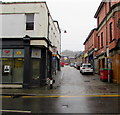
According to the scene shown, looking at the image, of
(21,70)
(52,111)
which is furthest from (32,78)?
(52,111)

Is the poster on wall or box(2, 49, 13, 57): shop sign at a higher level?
box(2, 49, 13, 57): shop sign

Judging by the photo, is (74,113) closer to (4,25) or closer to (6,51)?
(6,51)

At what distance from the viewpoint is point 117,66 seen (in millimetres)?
13859

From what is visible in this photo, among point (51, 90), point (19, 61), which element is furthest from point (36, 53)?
point (51, 90)

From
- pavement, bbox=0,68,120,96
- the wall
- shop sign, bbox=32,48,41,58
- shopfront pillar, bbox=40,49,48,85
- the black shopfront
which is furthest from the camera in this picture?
shopfront pillar, bbox=40,49,48,85

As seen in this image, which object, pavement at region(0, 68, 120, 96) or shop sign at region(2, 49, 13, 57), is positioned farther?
shop sign at region(2, 49, 13, 57)

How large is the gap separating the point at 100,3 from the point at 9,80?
16243 millimetres

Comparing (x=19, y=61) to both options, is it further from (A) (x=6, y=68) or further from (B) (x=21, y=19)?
(B) (x=21, y=19)

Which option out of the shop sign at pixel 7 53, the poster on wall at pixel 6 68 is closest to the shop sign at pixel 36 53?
the shop sign at pixel 7 53

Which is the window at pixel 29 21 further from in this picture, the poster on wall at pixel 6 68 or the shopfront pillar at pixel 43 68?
the poster on wall at pixel 6 68

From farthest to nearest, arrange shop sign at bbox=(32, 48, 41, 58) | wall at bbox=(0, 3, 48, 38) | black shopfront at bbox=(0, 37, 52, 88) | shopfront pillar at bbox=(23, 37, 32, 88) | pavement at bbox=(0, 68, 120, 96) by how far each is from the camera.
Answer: shop sign at bbox=(32, 48, 41, 58) < wall at bbox=(0, 3, 48, 38) < black shopfront at bbox=(0, 37, 52, 88) < shopfront pillar at bbox=(23, 37, 32, 88) < pavement at bbox=(0, 68, 120, 96)

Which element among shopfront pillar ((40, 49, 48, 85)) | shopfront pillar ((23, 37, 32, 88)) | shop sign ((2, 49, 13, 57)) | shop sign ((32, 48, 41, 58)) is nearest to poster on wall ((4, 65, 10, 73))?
shop sign ((2, 49, 13, 57))

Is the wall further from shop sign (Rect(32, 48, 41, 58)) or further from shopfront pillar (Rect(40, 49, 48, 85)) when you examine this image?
shopfront pillar (Rect(40, 49, 48, 85))

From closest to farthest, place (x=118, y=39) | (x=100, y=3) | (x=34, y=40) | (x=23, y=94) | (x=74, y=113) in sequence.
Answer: (x=74, y=113) < (x=23, y=94) < (x=34, y=40) < (x=118, y=39) < (x=100, y=3)
